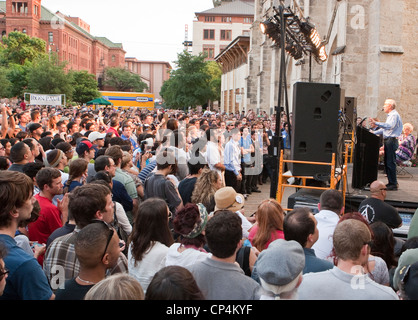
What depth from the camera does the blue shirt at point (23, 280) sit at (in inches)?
106

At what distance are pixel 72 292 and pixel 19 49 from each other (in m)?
85.4

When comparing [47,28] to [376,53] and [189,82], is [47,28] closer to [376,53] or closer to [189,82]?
[189,82]

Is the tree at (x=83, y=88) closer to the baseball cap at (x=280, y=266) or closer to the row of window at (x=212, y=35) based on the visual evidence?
the row of window at (x=212, y=35)

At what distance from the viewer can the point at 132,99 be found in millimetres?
52469

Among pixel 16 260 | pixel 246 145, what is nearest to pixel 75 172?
pixel 16 260

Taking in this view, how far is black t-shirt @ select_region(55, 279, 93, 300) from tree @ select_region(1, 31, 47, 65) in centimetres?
8068

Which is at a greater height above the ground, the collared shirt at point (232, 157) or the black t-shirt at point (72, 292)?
the collared shirt at point (232, 157)

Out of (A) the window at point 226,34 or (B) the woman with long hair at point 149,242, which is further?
(A) the window at point 226,34

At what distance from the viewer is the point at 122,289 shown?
2178mm

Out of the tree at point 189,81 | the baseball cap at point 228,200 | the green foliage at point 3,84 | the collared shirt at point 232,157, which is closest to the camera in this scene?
the baseball cap at point 228,200

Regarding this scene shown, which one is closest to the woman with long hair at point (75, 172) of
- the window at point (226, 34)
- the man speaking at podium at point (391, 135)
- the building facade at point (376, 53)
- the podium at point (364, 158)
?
the podium at point (364, 158)

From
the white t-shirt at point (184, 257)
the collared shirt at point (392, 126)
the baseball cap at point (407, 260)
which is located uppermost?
the collared shirt at point (392, 126)

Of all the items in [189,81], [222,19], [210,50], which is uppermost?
[222,19]

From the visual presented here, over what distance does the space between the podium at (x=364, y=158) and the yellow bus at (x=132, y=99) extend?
4304 centimetres
